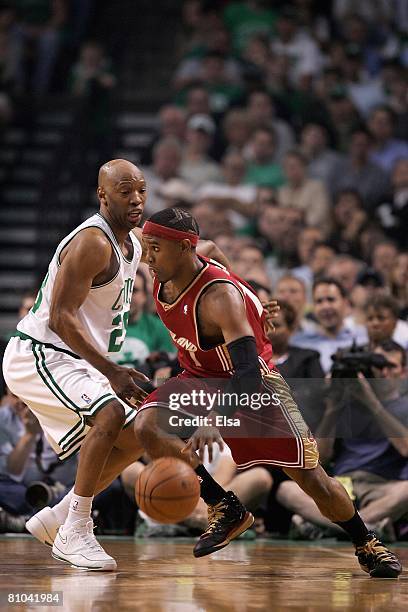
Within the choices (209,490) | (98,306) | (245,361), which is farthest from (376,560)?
(98,306)

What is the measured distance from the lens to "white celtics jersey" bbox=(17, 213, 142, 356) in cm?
556

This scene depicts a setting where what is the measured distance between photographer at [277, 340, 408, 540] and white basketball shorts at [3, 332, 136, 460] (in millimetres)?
1905

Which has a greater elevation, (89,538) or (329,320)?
(329,320)

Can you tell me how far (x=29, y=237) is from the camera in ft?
42.0

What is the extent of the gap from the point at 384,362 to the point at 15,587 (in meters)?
3.12

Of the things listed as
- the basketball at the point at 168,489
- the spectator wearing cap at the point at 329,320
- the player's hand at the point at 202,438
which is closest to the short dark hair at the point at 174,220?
the player's hand at the point at 202,438

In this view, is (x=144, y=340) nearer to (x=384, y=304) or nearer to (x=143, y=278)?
(x=143, y=278)

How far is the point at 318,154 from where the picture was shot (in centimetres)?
1188

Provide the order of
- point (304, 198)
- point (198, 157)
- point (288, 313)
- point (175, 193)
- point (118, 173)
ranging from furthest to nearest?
point (198, 157), point (175, 193), point (304, 198), point (288, 313), point (118, 173)

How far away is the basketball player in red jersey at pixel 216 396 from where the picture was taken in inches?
204

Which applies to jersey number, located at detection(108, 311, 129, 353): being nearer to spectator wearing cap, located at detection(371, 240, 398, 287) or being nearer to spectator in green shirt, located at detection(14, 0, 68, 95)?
spectator wearing cap, located at detection(371, 240, 398, 287)

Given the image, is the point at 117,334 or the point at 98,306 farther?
the point at 117,334

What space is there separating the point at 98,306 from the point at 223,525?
125 centimetres

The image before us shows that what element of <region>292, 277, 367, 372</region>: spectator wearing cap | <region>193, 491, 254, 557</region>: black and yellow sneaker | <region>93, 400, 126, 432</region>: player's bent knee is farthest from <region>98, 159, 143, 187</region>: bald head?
<region>292, 277, 367, 372</region>: spectator wearing cap
